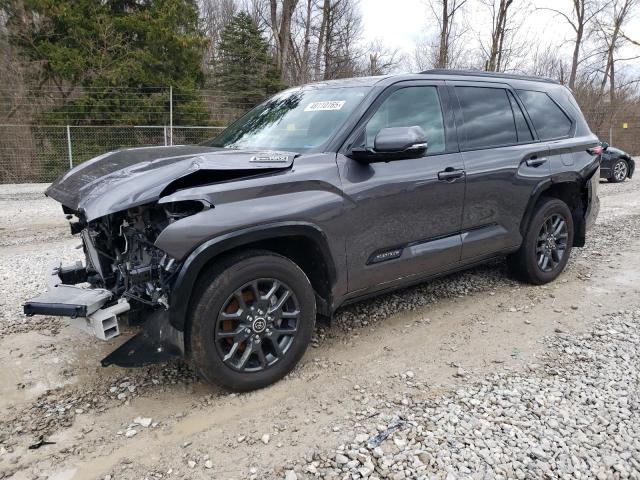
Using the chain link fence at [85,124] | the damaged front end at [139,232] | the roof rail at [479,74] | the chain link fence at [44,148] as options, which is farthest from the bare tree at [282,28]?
the damaged front end at [139,232]

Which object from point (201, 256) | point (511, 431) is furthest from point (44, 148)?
point (511, 431)

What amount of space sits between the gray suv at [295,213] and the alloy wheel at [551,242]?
158 millimetres

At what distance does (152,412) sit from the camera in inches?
114

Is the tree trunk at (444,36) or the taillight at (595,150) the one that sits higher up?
the tree trunk at (444,36)

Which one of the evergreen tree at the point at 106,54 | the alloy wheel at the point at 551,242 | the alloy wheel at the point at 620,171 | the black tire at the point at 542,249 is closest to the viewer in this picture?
the black tire at the point at 542,249

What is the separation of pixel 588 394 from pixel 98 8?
17378 millimetres

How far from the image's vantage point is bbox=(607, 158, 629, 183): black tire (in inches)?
542

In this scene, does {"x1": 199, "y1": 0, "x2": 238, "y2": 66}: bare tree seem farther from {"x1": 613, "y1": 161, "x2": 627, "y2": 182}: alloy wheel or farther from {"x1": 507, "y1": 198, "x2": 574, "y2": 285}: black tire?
{"x1": 507, "y1": 198, "x2": 574, "y2": 285}: black tire

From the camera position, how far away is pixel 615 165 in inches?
542

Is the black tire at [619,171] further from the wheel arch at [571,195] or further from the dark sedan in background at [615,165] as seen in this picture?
the wheel arch at [571,195]

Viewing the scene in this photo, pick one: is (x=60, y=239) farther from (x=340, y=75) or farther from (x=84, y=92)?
(x=340, y=75)

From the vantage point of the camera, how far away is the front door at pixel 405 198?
334cm

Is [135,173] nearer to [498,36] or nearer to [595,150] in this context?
[595,150]

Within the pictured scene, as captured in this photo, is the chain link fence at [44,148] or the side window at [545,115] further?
the chain link fence at [44,148]
